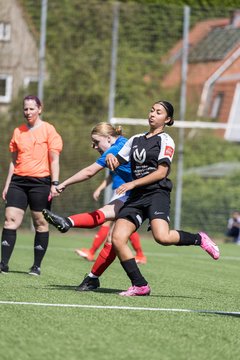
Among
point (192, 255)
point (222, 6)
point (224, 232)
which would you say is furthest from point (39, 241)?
point (222, 6)

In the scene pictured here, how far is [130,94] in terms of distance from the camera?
25906 mm

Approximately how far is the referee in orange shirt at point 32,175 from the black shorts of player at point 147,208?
83.2 inches

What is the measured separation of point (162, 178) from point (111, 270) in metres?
3.94

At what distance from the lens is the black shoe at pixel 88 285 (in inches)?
359

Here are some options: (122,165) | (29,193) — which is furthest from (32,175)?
(122,165)

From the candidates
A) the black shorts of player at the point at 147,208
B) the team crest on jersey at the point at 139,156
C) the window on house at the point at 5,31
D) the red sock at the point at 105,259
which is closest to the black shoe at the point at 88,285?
the red sock at the point at 105,259

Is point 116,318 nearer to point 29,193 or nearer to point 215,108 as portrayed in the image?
point 29,193

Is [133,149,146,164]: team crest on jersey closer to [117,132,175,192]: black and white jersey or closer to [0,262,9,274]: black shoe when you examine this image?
[117,132,175,192]: black and white jersey

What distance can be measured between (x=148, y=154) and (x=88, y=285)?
132cm

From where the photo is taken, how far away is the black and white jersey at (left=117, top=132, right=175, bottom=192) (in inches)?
343

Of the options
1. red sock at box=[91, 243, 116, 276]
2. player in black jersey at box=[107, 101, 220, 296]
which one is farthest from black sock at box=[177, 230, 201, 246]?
red sock at box=[91, 243, 116, 276]

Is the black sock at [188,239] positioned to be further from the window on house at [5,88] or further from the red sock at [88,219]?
the window on house at [5,88]

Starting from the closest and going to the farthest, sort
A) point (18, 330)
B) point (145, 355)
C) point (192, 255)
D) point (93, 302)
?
1. point (145, 355)
2. point (18, 330)
3. point (93, 302)
4. point (192, 255)

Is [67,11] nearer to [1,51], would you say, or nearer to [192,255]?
[1,51]
